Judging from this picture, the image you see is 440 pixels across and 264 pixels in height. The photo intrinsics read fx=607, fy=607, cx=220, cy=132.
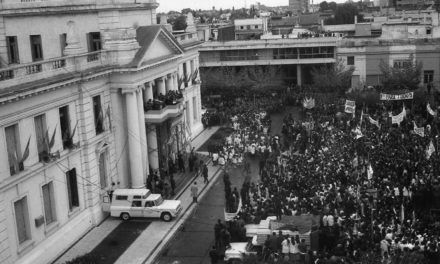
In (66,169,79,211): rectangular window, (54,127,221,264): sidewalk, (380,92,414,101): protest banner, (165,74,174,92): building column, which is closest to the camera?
(54,127,221,264): sidewalk

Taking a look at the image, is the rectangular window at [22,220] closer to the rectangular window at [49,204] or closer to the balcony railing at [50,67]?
the rectangular window at [49,204]

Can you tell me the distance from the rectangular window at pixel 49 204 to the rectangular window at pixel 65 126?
229 cm

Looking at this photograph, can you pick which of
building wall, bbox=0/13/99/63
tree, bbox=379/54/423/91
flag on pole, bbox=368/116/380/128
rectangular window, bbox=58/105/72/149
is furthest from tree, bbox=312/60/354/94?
rectangular window, bbox=58/105/72/149

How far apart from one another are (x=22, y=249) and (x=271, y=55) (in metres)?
50.2

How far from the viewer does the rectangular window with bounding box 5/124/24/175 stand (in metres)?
24.9

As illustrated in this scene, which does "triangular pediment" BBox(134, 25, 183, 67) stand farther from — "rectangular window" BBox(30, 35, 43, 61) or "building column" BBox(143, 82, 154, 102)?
"rectangular window" BBox(30, 35, 43, 61)

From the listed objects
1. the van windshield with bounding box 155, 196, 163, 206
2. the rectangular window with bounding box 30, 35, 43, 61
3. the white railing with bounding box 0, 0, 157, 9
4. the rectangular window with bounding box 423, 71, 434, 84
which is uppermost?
the white railing with bounding box 0, 0, 157, 9

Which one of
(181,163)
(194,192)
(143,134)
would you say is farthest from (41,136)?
Answer: (181,163)

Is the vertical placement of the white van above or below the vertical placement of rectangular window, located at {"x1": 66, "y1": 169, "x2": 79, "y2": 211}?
below

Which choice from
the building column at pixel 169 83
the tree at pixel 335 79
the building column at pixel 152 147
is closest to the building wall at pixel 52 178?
the building column at pixel 152 147

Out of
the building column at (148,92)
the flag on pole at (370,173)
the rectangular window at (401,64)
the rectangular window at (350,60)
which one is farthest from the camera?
the rectangular window at (350,60)

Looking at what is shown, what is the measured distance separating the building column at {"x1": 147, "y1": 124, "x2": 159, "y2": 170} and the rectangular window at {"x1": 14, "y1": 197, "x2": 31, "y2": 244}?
12.0 m

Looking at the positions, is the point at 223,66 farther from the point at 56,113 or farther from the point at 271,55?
the point at 56,113

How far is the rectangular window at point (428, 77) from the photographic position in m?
60.2
